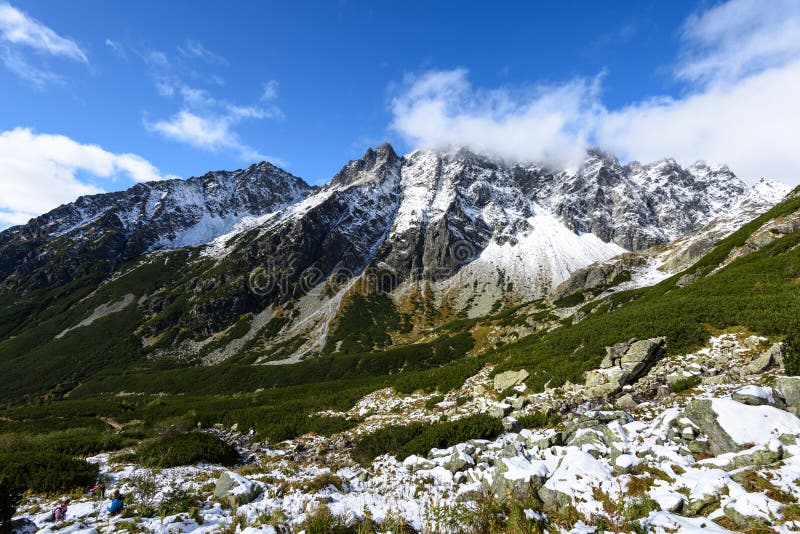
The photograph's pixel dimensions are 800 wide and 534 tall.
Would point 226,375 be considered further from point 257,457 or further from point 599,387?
point 599,387

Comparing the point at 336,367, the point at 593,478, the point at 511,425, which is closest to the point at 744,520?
the point at 593,478

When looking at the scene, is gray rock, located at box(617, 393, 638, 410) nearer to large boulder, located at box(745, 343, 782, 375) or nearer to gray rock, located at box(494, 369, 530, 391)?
large boulder, located at box(745, 343, 782, 375)

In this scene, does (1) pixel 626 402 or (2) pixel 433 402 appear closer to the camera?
(1) pixel 626 402

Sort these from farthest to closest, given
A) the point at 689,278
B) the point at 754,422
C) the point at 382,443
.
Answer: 1. the point at 689,278
2. the point at 382,443
3. the point at 754,422

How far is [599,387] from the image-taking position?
59.4 ft

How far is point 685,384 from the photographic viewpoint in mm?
15266

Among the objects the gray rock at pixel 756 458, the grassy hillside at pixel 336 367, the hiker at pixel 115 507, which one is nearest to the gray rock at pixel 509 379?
the grassy hillside at pixel 336 367

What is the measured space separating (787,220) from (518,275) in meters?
118

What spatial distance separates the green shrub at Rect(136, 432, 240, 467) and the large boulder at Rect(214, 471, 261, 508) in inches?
331

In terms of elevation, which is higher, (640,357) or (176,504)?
(176,504)

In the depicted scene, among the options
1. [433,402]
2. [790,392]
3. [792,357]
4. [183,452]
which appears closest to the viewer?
[790,392]

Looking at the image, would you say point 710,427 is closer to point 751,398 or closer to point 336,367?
point 751,398

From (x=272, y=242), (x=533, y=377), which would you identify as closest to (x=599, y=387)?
(x=533, y=377)

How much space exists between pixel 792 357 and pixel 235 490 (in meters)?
20.9
